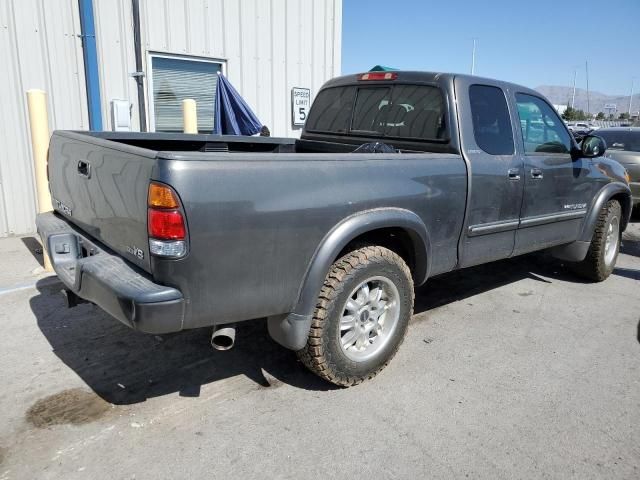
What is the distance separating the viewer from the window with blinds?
753 centimetres

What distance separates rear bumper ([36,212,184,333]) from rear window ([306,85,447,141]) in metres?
2.28

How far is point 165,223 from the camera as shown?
90.2 inches

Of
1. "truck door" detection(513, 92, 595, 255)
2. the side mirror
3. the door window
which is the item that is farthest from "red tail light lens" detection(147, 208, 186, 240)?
the side mirror

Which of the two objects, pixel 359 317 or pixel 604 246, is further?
pixel 604 246

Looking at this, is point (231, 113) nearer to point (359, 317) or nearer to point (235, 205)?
point (359, 317)

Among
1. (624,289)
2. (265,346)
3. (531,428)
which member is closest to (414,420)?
(531,428)

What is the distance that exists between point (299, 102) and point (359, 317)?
261 inches

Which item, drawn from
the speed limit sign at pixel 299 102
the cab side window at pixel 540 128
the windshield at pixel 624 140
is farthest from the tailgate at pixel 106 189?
the windshield at pixel 624 140

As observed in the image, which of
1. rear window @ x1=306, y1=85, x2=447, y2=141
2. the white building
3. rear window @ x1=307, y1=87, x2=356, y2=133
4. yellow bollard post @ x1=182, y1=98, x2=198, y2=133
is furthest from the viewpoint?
yellow bollard post @ x1=182, y1=98, x2=198, y2=133

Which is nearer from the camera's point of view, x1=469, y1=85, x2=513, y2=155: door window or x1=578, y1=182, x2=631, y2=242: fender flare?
x1=469, y1=85, x2=513, y2=155: door window

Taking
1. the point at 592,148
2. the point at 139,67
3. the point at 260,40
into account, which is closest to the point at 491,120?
the point at 592,148

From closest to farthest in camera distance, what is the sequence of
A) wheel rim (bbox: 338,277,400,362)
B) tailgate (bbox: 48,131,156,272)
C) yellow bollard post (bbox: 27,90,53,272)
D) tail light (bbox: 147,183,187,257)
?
tail light (bbox: 147,183,187,257)
tailgate (bbox: 48,131,156,272)
wheel rim (bbox: 338,277,400,362)
yellow bollard post (bbox: 27,90,53,272)

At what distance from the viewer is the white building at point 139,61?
21.0 ft

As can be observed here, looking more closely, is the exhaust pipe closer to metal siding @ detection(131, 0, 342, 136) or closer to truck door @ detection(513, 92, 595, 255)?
truck door @ detection(513, 92, 595, 255)
